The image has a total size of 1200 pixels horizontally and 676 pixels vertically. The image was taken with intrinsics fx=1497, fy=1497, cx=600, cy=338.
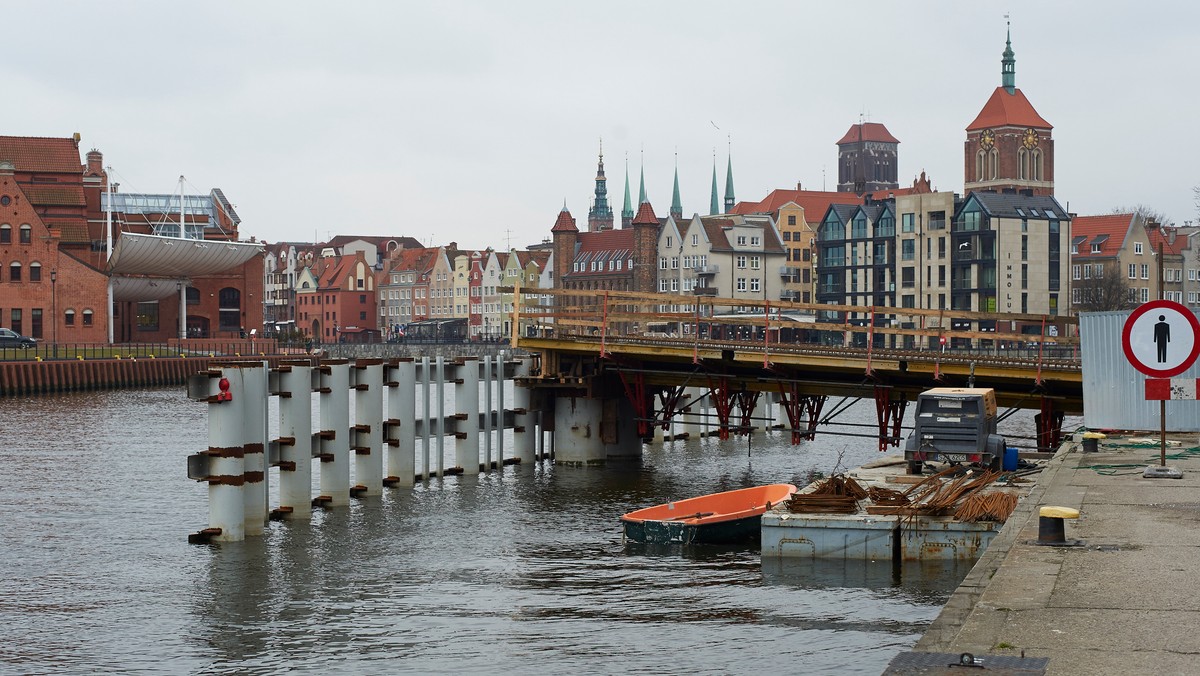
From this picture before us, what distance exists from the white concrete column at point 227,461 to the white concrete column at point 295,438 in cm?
263

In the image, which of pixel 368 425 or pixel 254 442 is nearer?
pixel 254 442

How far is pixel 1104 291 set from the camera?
151750mm

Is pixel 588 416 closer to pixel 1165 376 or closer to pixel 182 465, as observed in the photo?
pixel 182 465

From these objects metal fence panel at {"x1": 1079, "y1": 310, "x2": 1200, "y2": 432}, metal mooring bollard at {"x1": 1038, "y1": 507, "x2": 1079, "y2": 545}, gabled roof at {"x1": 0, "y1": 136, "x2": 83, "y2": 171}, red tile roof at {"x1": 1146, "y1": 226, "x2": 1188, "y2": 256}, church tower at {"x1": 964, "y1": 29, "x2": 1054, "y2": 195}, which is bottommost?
metal mooring bollard at {"x1": 1038, "y1": 507, "x2": 1079, "y2": 545}

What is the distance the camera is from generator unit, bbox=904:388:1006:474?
1230 inches

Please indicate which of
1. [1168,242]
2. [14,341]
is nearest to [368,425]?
[14,341]

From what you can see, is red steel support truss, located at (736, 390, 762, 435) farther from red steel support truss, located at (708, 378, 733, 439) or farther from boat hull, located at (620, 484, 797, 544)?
boat hull, located at (620, 484, 797, 544)

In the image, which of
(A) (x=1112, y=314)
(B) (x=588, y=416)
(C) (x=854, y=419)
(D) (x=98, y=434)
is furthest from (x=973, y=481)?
(C) (x=854, y=419)

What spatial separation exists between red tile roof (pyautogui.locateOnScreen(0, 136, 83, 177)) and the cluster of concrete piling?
97847 mm

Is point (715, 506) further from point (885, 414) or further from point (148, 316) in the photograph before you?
point (148, 316)

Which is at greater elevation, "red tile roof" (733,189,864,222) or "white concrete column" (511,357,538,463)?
"red tile roof" (733,189,864,222)

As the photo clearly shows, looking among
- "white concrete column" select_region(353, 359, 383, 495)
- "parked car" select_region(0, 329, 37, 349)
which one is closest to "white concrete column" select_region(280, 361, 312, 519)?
"white concrete column" select_region(353, 359, 383, 495)

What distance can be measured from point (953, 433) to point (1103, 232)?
144 m

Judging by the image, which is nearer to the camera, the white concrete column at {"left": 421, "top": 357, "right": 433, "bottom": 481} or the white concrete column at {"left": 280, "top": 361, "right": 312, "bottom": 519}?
the white concrete column at {"left": 280, "top": 361, "right": 312, "bottom": 519}
